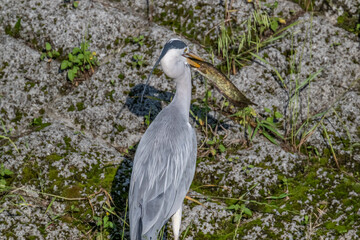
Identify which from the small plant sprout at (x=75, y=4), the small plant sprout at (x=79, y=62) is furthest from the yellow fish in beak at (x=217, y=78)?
the small plant sprout at (x=75, y=4)

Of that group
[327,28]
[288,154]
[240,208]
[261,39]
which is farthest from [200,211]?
[327,28]

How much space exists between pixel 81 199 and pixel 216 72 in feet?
5.87

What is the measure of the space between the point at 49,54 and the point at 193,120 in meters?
1.89

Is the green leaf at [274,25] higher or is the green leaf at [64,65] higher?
the green leaf at [274,25]

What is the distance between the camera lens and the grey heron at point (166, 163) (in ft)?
12.8

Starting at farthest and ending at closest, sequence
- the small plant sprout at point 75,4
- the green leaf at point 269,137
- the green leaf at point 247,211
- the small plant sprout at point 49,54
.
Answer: the small plant sprout at point 75,4
the small plant sprout at point 49,54
the green leaf at point 269,137
the green leaf at point 247,211

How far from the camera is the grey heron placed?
3902 mm

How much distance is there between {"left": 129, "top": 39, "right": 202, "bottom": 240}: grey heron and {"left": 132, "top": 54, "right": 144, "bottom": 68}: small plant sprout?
1079 mm

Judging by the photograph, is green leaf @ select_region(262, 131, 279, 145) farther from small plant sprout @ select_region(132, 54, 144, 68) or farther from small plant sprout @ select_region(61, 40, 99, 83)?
small plant sprout @ select_region(61, 40, 99, 83)

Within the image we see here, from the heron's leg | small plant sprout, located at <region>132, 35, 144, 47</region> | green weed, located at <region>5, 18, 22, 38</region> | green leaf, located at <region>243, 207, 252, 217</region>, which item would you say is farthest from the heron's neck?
green weed, located at <region>5, 18, 22, 38</region>

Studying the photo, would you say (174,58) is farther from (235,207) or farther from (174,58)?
(235,207)

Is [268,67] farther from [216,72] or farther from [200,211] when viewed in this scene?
[200,211]

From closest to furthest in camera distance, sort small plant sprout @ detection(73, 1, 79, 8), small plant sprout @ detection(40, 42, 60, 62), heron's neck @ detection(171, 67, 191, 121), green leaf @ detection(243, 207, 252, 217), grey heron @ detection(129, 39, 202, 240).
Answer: grey heron @ detection(129, 39, 202, 240), green leaf @ detection(243, 207, 252, 217), heron's neck @ detection(171, 67, 191, 121), small plant sprout @ detection(40, 42, 60, 62), small plant sprout @ detection(73, 1, 79, 8)

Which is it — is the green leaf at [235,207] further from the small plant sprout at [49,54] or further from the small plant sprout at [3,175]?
the small plant sprout at [49,54]
